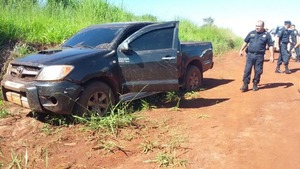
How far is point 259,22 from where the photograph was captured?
7.49 m

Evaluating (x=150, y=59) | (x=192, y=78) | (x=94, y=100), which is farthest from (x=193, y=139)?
(x=192, y=78)

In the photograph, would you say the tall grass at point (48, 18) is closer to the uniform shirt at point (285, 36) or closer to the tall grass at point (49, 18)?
the tall grass at point (49, 18)

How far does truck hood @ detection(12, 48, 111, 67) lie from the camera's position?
4.75m

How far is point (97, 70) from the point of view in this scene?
503 cm

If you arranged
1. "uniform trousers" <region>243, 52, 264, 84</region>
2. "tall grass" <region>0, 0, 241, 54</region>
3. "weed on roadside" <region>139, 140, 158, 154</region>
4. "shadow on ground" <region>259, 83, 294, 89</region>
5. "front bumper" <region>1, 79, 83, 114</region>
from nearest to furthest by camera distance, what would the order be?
"weed on roadside" <region>139, 140, 158, 154</region>
"front bumper" <region>1, 79, 83, 114</region>
"uniform trousers" <region>243, 52, 264, 84</region>
"tall grass" <region>0, 0, 241, 54</region>
"shadow on ground" <region>259, 83, 294, 89</region>

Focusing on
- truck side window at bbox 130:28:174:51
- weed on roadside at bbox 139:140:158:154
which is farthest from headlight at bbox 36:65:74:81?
weed on roadside at bbox 139:140:158:154

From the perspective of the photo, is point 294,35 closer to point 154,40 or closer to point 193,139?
point 154,40

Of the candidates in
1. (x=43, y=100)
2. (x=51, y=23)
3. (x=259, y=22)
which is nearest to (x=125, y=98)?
(x=43, y=100)

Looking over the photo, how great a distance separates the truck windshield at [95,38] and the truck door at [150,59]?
12.6 inches

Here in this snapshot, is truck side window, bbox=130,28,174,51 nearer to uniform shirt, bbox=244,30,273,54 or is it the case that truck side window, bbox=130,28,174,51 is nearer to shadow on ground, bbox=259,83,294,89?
uniform shirt, bbox=244,30,273,54

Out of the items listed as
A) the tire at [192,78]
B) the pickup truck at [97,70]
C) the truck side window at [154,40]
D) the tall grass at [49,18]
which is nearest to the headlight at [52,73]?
the pickup truck at [97,70]

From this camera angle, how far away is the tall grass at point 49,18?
8297 millimetres

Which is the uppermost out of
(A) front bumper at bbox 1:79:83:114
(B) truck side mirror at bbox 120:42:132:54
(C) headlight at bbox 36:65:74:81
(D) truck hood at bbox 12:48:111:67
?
(B) truck side mirror at bbox 120:42:132:54

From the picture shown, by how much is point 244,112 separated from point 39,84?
3.68m
